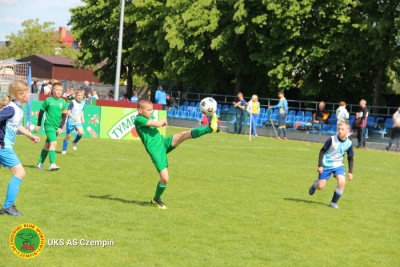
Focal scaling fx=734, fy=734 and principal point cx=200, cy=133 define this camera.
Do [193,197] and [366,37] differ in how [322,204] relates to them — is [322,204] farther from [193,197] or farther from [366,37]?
[366,37]

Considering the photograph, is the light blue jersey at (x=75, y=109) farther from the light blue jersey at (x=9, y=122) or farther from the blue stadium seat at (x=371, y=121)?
the blue stadium seat at (x=371, y=121)

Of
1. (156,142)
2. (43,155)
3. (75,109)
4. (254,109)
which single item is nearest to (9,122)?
(156,142)

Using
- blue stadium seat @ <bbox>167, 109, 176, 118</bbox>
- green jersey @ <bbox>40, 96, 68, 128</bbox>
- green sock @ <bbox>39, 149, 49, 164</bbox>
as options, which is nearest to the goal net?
green jersey @ <bbox>40, 96, 68, 128</bbox>

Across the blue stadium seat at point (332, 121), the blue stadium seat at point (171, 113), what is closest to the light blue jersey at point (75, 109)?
the blue stadium seat at point (332, 121)

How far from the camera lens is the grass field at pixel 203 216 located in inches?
324

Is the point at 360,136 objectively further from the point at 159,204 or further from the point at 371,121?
the point at 159,204

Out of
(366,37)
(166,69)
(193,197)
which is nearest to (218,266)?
(193,197)

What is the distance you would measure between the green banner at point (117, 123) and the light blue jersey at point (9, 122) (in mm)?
17580

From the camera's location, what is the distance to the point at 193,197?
1267 cm

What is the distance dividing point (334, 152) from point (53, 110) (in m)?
6.87

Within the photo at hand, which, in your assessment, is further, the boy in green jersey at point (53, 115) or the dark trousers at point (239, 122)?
the dark trousers at point (239, 122)

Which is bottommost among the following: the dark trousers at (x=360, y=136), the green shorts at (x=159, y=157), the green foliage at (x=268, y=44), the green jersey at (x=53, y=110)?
the dark trousers at (x=360, y=136)

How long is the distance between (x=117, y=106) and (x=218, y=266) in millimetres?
20565

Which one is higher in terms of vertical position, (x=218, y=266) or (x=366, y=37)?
(x=366, y=37)
